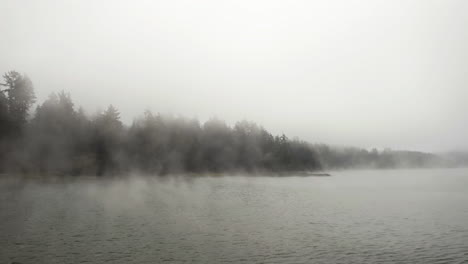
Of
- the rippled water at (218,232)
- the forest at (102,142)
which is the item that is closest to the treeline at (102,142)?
the forest at (102,142)

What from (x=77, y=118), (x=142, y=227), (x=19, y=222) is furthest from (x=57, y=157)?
(x=142, y=227)

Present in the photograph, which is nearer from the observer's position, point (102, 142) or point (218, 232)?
point (218, 232)

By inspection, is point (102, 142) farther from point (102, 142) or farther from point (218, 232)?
point (218, 232)

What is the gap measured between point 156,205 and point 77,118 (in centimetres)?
6441

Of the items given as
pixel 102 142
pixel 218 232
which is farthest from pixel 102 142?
pixel 218 232

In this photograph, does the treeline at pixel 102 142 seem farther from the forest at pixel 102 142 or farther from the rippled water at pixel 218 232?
the rippled water at pixel 218 232

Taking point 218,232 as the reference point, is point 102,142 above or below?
above

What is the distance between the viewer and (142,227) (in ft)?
108

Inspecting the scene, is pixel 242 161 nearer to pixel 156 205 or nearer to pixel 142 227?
pixel 156 205

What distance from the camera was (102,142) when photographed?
103 meters

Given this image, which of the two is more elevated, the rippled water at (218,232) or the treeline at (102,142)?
the treeline at (102,142)

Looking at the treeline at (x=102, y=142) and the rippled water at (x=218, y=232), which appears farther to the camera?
the treeline at (x=102, y=142)

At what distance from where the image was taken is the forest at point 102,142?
284 feet

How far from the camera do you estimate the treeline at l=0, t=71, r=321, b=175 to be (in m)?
86.7
